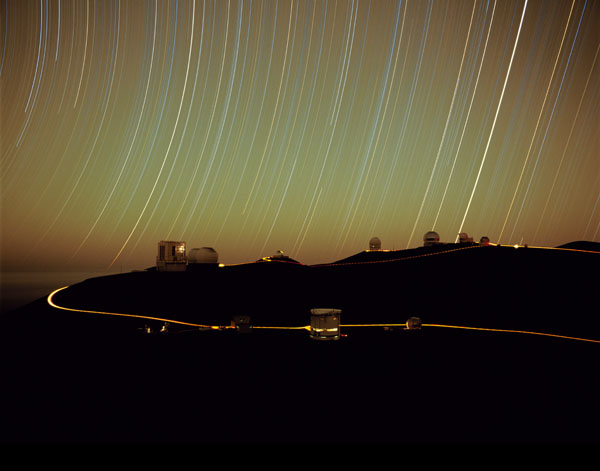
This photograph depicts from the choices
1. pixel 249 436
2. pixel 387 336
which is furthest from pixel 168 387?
pixel 387 336

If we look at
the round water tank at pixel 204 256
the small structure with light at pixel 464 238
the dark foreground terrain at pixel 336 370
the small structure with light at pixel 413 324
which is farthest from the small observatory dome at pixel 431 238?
the small structure with light at pixel 413 324

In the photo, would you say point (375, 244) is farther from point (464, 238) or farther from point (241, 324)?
point (241, 324)

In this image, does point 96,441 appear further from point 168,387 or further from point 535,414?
point 535,414

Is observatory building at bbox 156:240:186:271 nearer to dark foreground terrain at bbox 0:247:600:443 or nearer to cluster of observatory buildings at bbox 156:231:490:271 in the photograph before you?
cluster of observatory buildings at bbox 156:231:490:271

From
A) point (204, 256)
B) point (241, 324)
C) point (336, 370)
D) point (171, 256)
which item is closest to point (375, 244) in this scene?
Result: point (204, 256)

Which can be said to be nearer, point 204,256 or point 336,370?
point 336,370

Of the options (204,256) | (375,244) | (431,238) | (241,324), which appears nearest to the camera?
(241,324)

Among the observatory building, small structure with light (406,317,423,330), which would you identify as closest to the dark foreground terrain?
small structure with light (406,317,423,330)

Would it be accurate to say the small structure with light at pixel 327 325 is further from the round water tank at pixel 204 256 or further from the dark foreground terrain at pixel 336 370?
the round water tank at pixel 204 256
